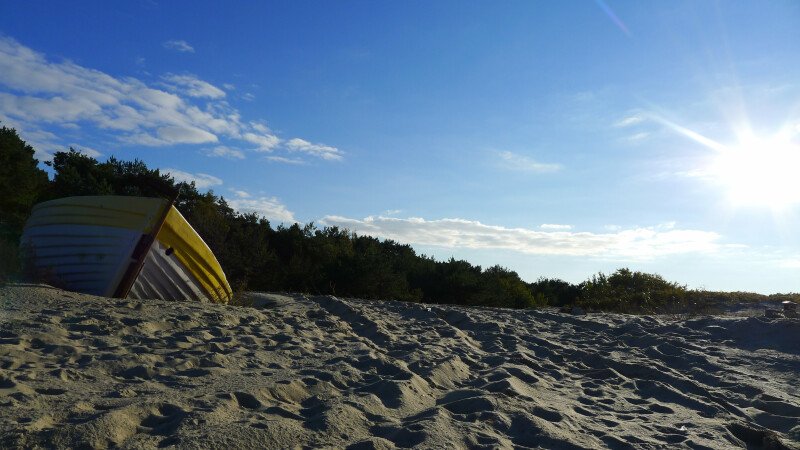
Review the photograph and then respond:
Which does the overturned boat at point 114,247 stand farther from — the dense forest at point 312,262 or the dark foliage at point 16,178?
the dark foliage at point 16,178

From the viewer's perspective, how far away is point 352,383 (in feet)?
13.9

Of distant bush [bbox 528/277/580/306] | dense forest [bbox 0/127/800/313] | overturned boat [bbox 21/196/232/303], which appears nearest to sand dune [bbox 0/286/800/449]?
overturned boat [bbox 21/196/232/303]

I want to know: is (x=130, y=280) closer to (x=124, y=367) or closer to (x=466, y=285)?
(x=124, y=367)

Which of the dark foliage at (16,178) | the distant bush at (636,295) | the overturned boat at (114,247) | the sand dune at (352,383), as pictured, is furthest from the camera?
the dark foliage at (16,178)

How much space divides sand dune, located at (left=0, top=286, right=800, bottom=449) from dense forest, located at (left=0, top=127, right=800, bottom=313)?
17.2 ft

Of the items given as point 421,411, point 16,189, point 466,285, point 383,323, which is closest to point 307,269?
point 466,285

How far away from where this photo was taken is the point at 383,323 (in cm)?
784

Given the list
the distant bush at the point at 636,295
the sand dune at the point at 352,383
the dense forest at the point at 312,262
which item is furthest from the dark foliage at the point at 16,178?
the distant bush at the point at 636,295

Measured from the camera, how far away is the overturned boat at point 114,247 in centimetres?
729

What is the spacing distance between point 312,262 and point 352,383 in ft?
43.6

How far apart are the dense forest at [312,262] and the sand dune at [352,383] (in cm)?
524

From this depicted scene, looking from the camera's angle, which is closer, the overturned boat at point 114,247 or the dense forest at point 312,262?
the overturned boat at point 114,247

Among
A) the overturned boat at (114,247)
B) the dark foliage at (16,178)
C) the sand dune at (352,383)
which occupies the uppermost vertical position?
the dark foliage at (16,178)

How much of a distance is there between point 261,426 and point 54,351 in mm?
2212
